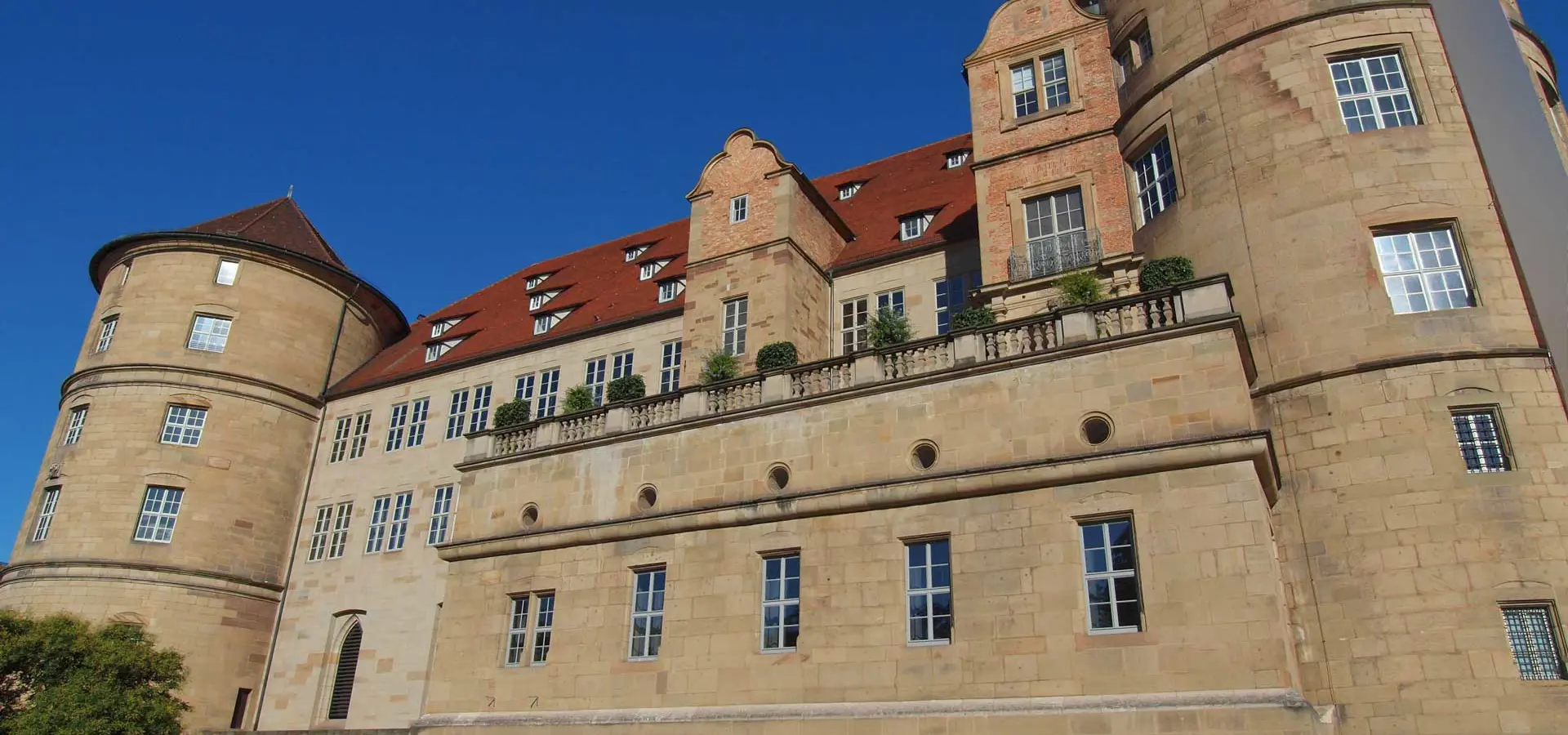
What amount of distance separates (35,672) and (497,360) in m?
14.0

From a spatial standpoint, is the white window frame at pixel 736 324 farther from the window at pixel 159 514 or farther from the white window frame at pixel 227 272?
the white window frame at pixel 227 272

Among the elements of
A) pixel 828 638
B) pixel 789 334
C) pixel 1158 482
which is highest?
pixel 789 334

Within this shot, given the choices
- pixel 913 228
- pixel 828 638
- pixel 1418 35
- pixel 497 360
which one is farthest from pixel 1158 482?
pixel 497 360

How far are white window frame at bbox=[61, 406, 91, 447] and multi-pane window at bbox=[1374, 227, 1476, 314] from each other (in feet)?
119

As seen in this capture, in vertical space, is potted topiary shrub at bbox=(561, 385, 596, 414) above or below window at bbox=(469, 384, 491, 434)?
below

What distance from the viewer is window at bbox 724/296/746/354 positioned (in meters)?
25.7

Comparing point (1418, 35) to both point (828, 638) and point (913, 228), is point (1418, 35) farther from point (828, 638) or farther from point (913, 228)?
point (828, 638)

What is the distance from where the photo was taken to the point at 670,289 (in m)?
30.9

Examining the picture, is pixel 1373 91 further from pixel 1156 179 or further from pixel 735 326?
pixel 735 326

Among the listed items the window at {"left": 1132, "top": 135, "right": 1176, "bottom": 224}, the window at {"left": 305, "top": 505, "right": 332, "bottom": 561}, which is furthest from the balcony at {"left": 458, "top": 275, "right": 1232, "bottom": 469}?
the window at {"left": 305, "top": 505, "right": 332, "bottom": 561}

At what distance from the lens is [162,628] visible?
31.7 metres

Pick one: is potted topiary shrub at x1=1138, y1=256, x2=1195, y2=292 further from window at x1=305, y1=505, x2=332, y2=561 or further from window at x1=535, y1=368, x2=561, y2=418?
window at x1=305, y1=505, x2=332, y2=561

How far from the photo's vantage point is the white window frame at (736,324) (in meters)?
25.6

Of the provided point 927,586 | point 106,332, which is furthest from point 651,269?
point 927,586
